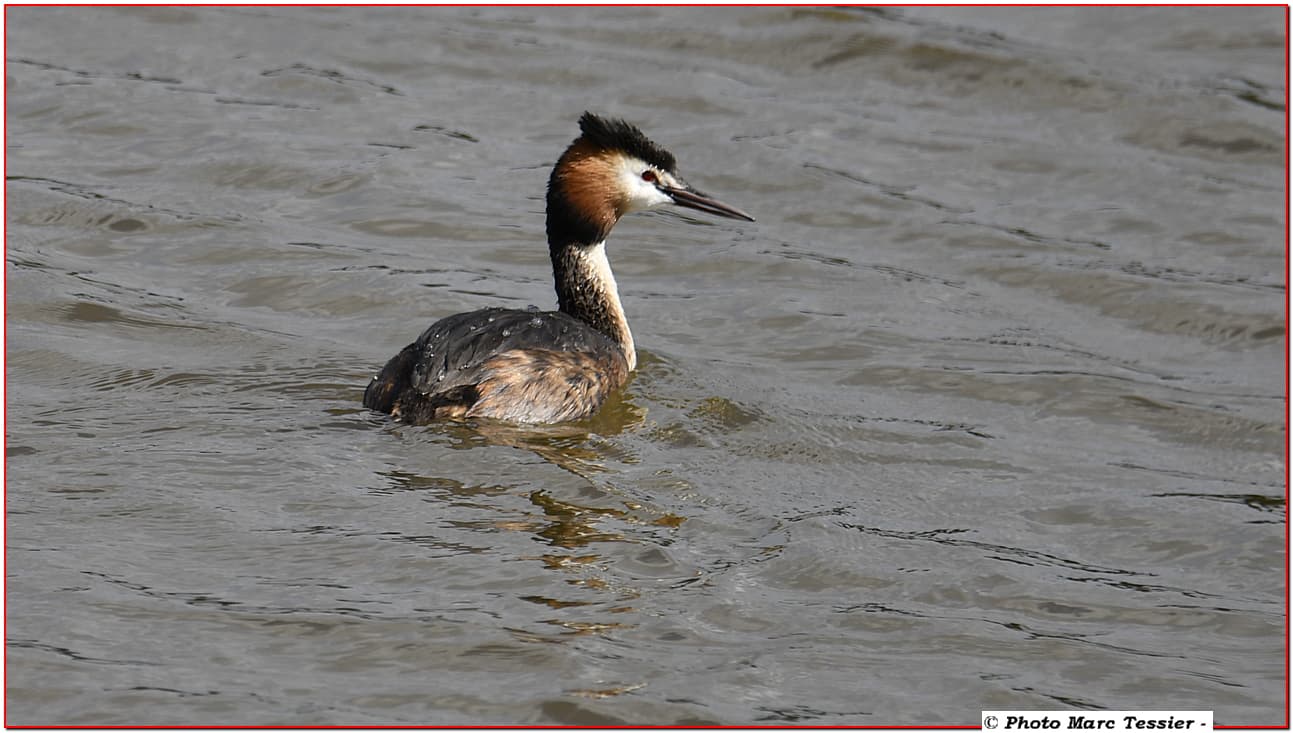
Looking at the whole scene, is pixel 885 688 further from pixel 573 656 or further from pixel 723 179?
pixel 723 179

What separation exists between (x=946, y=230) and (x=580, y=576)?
5.01 metres

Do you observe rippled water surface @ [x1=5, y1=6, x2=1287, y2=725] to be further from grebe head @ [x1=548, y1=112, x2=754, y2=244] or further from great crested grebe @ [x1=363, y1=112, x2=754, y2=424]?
grebe head @ [x1=548, y1=112, x2=754, y2=244]

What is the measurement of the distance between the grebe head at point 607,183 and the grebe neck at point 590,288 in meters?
0.05

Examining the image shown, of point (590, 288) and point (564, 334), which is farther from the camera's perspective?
point (590, 288)

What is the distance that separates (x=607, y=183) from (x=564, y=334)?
2.72 feet

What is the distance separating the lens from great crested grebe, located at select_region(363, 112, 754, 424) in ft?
22.4

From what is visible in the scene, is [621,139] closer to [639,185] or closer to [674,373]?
[639,185]

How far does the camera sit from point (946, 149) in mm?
11117

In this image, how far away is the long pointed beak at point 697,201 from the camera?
310 inches

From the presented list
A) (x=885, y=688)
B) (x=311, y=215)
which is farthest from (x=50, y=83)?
(x=885, y=688)

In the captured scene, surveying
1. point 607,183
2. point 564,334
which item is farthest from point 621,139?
point 564,334

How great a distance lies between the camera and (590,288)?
7.90m

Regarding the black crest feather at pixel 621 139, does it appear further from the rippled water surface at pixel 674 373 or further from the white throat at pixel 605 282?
the rippled water surface at pixel 674 373

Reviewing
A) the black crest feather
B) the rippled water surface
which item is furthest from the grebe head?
the rippled water surface
